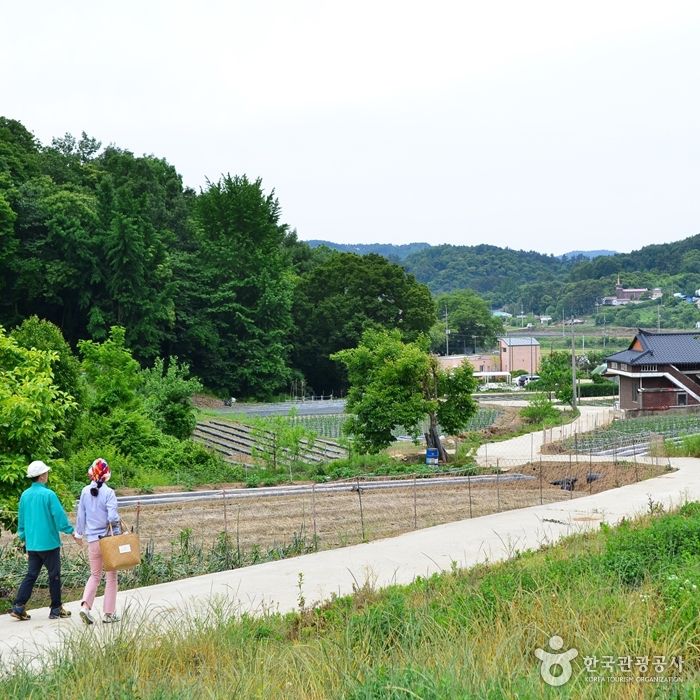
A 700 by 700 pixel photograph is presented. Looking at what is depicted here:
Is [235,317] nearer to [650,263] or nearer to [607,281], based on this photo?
[607,281]

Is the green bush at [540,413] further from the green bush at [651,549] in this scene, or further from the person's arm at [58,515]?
the person's arm at [58,515]

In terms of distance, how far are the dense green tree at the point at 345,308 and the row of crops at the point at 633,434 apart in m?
21.7

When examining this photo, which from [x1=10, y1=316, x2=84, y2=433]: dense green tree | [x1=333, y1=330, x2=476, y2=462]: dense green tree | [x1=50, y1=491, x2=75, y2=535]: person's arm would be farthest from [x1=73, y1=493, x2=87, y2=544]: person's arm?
[x1=333, y1=330, x2=476, y2=462]: dense green tree

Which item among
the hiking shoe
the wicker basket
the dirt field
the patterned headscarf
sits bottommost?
the dirt field

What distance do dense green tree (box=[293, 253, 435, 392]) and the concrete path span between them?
42319 millimetres

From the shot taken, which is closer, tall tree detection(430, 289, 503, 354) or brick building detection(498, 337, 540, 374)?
brick building detection(498, 337, 540, 374)

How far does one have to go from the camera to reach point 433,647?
229 inches

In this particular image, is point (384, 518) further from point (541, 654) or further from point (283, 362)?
point (283, 362)

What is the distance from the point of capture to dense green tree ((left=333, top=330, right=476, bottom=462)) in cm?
2669

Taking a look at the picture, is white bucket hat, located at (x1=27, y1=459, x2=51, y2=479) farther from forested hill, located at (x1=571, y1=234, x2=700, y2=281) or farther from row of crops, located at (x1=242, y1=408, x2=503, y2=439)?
forested hill, located at (x1=571, y1=234, x2=700, y2=281)

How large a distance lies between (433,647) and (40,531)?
4.11 m

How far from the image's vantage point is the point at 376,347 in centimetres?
3002

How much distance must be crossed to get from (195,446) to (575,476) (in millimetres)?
11570

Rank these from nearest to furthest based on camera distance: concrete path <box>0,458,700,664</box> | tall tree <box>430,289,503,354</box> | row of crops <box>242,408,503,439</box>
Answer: concrete path <box>0,458,700,664</box> < row of crops <box>242,408,503,439</box> < tall tree <box>430,289,503,354</box>
